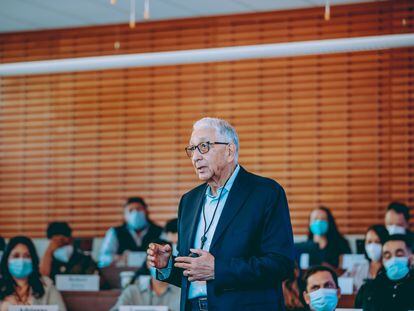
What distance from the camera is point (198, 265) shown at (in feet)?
11.7

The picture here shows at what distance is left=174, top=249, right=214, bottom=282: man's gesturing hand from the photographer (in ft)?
11.7

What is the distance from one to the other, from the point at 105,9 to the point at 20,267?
13.0ft

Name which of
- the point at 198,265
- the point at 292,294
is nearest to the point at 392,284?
the point at 292,294

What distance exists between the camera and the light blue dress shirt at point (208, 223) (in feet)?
12.2

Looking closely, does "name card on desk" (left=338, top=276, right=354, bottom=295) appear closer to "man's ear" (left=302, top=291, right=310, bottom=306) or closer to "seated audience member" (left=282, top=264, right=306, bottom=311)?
"seated audience member" (left=282, top=264, right=306, bottom=311)

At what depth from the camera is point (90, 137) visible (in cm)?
1119

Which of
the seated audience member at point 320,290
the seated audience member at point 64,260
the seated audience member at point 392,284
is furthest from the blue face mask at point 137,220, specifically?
the seated audience member at point 320,290

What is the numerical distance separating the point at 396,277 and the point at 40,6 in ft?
18.1

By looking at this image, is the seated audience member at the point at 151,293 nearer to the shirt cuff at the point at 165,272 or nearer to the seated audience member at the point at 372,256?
the seated audience member at the point at 372,256

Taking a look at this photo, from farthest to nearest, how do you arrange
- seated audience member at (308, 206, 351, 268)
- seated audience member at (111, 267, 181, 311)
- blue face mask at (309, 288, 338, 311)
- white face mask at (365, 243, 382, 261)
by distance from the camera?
seated audience member at (308, 206, 351, 268), white face mask at (365, 243, 382, 261), seated audience member at (111, 267, 181, 311), blue face mask at (309, 288, 338, 311)

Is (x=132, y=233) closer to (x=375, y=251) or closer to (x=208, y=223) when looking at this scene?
(x=375, y=251)

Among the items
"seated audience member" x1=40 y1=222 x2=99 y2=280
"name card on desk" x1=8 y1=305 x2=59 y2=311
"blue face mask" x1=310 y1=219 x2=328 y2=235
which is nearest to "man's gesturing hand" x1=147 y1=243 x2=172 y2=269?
"name card on desk" x1=8 y1=305 x2=59 y2=311

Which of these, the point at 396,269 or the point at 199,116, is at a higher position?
the point at 199,116

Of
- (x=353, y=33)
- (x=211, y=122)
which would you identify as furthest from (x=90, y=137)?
(x=211, y=122)
